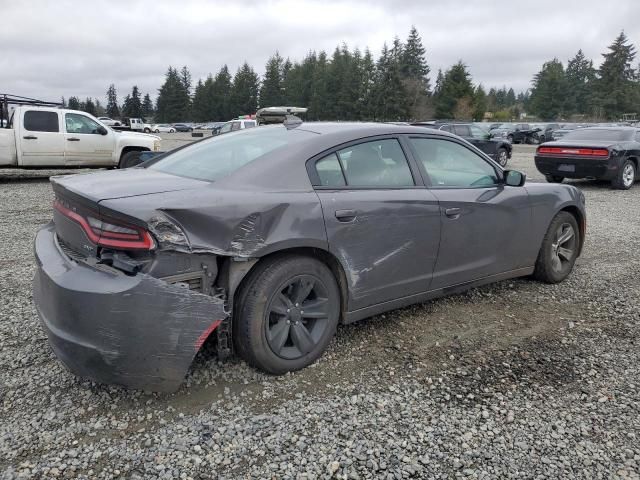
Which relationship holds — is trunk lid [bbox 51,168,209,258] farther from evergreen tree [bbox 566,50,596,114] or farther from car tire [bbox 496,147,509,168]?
evergreen tree [bbox 566,50,596,114]

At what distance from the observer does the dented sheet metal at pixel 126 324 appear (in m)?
2.44

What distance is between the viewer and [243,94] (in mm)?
96875

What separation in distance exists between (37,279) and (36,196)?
321 inches

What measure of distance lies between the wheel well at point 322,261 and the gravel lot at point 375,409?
42 cm

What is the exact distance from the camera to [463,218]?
372 cm

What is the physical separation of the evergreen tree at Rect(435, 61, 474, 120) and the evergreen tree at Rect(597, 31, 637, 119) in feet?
68.9

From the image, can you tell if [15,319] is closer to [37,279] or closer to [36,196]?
[37,279]

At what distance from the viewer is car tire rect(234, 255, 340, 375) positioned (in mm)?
2814

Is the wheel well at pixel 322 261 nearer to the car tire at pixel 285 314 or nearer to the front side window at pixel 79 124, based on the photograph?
the car tire at pixel 285 314

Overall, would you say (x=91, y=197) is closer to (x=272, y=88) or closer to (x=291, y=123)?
(x=291, y=123)

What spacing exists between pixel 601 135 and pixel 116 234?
Result: 41.9ft

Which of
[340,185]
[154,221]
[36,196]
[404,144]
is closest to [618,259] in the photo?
[404,144]

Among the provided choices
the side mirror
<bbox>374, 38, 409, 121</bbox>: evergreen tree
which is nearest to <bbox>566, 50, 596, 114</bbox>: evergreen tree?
<bbox>374, 38, 409, 121</bbox>: evergreen tree

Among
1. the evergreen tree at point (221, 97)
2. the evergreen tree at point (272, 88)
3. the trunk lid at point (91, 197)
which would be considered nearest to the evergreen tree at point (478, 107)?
the evergreen tree at point (272, 88)
